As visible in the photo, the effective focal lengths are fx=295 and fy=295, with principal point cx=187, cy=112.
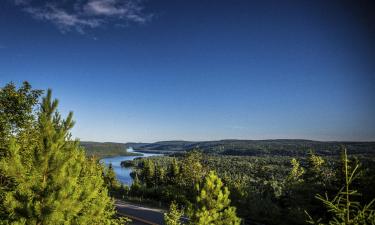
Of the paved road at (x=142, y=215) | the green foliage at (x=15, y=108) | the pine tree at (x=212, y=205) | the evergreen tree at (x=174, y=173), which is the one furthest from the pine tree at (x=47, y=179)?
the evergreen tree at (x=174, y=173)

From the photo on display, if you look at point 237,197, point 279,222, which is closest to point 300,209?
point 279,222

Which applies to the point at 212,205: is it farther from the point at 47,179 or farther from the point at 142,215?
the point at 142,215

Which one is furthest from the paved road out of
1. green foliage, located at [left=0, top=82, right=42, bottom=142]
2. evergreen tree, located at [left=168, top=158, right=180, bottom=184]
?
evergreen tree, located at [left=168, top=158, right=180, bottom=184]

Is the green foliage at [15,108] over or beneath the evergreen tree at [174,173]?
over

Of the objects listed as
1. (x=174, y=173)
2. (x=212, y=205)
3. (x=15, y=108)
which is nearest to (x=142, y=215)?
(x=212, y=205)

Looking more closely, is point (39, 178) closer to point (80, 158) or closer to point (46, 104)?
point (46, 104)

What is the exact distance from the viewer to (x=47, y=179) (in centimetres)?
1017

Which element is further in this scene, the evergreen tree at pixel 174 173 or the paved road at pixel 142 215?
the evergreen tree at pixel 174 173

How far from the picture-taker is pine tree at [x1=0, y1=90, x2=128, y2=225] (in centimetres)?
945

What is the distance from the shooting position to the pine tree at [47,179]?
31.0 ft

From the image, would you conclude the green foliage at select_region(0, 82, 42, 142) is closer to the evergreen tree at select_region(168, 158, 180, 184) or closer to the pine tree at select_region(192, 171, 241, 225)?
the pine tree at select_region(192, 171, 241, 225)

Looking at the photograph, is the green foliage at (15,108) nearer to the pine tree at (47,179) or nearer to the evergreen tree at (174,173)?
the pine tree at (47,179)

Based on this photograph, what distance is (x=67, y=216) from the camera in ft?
33.1

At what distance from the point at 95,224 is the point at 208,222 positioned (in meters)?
5.89
